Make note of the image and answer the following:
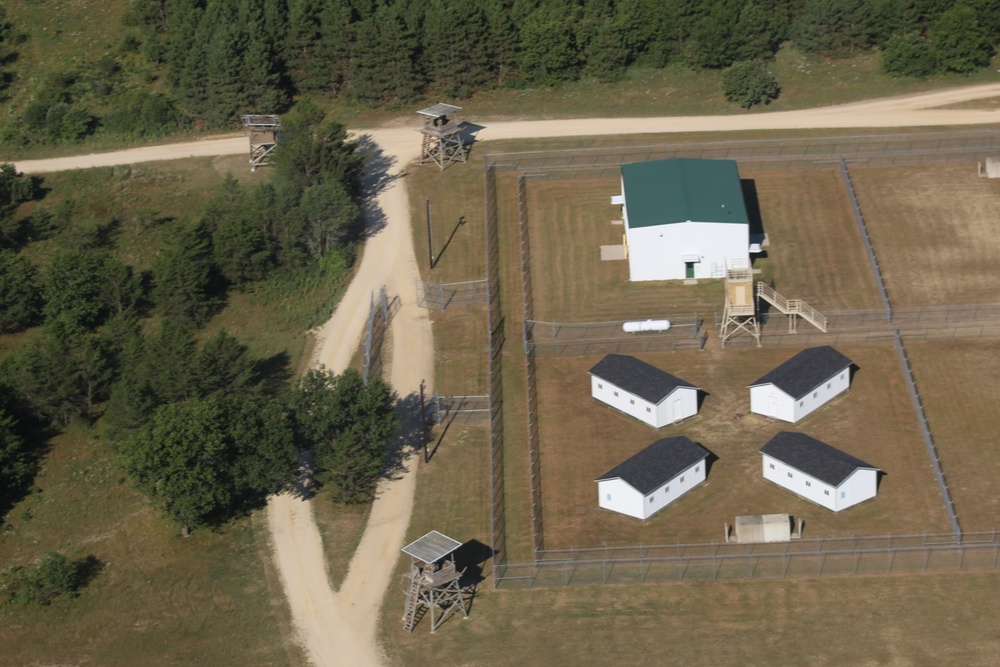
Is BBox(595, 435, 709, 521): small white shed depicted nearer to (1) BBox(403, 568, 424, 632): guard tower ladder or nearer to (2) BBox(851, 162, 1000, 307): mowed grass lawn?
(1) BBox(403, 568, 424, 632): guard tower ladder

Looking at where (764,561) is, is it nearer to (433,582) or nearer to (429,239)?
(433,582)

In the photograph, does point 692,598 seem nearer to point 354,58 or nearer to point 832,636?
point 832,636

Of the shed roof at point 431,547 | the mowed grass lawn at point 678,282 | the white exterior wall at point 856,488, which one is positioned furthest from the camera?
the mowed grass lawn at point 678,282

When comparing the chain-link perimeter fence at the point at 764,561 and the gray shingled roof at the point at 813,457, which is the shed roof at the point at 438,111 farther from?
the chain-link perimeter fence at the point at 764,561

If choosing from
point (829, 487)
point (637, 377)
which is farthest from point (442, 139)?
point (829, 487)

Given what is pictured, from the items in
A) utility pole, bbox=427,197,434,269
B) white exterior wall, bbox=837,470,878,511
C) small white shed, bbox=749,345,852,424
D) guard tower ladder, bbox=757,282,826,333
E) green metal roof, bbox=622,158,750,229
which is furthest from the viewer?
utility pole, bbox=427,197,434,269

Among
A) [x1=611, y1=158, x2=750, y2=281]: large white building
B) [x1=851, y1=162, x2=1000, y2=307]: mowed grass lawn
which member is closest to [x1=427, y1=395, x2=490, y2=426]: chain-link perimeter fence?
[x1=611, y1=158, x2=750, y2=281]: large white building

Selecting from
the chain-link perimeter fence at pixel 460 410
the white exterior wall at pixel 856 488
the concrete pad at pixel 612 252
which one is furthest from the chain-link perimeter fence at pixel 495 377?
the white exterior wall at pixel 856 488
